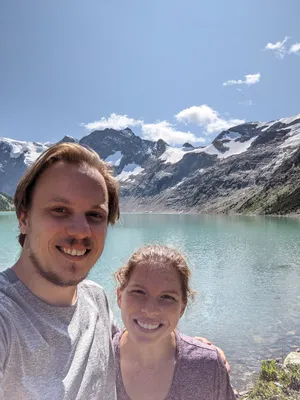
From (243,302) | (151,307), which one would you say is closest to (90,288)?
(151,307)

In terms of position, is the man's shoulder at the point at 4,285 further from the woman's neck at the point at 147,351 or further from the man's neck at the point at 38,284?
the woman's neck at the point at 147,351

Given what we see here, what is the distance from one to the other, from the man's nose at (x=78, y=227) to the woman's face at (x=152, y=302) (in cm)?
106

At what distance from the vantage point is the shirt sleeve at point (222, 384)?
10.2 feet

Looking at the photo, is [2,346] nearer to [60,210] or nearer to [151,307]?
[60,210]

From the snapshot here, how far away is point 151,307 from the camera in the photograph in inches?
128

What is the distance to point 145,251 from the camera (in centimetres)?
361

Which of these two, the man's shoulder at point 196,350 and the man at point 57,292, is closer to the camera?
the man at point 57,292

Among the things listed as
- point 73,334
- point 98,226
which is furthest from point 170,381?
point 98,226

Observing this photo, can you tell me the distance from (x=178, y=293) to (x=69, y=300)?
48.4 inches

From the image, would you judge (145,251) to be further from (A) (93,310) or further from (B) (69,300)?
(B) (69,300)

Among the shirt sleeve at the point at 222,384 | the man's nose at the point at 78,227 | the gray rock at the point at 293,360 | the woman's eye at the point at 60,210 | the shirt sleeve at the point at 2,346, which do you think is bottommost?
the gray rock at the point at 293,360

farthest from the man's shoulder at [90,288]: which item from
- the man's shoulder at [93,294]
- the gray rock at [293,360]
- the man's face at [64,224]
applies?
the gray rock at [293,360]

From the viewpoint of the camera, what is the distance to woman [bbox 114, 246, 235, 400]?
3068 mm

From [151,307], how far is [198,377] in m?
0.71
